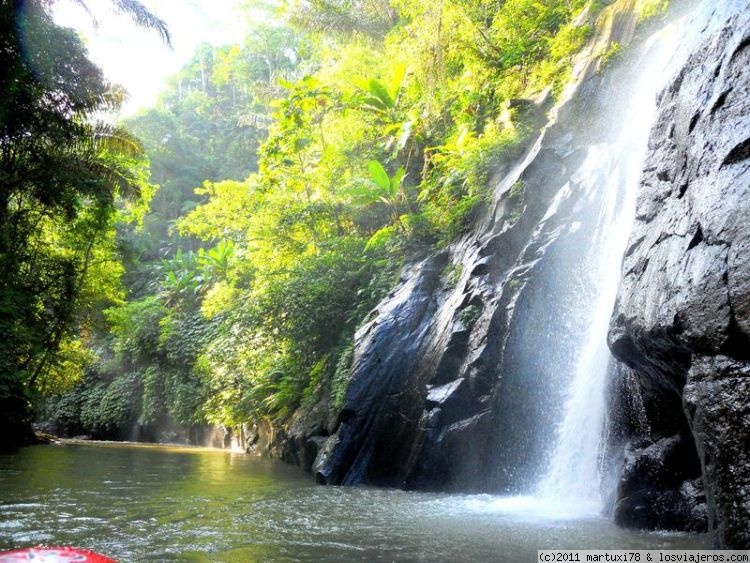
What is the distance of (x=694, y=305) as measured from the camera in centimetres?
382

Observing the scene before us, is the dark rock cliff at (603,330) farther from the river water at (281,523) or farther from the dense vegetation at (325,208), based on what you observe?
the dense vegetation at (325,208)

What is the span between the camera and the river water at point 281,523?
4055mm

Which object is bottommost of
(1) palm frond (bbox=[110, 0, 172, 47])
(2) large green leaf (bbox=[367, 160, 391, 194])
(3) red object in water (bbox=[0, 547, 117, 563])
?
(3) red object in water (bbox=[0, 547, 117, 563])

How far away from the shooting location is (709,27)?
5254 millimetres

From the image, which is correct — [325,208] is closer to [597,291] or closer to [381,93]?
[381,93]

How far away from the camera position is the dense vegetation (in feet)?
37.9

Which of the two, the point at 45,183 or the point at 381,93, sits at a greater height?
the point at 381,93

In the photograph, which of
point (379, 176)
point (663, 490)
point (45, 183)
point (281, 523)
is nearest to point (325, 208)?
point (379, 176)

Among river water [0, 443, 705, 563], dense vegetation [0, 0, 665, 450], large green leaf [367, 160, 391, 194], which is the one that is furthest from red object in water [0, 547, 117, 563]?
large green leaf [367, 160, 391, 194]

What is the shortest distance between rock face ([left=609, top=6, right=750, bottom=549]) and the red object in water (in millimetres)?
3386

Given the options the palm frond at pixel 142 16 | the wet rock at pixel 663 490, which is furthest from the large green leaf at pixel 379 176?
the wet rock at pixel 663 490

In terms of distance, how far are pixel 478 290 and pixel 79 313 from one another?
12.8m

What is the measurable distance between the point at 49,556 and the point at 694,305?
3908mm

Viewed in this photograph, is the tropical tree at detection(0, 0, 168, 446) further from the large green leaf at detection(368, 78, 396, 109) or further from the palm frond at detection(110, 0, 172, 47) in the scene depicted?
the large green leaf at detection(368, 78, 396, 109)
